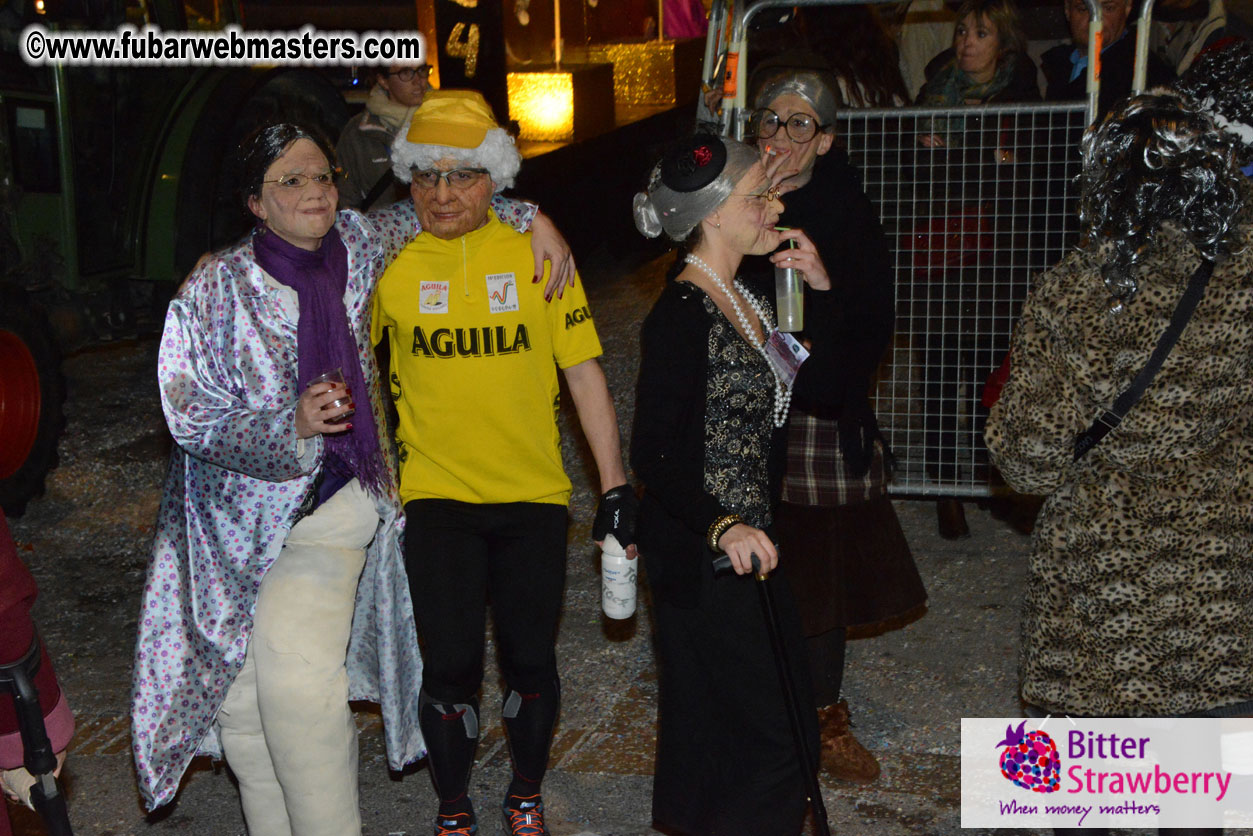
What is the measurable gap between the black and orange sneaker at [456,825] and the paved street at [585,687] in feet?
0.87

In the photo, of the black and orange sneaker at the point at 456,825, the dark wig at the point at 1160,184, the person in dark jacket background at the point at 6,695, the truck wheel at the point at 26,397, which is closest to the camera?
the person in dark jacket background at the point at 6,695

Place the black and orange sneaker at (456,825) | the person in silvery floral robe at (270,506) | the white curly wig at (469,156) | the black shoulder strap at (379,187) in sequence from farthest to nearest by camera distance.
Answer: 1. the black shoulder strap at (379,187)
2. the black and orange sneaker at (456,825)
3. the white curly wig at (469,156)
4. the person in silvery floral robe at (270,506)

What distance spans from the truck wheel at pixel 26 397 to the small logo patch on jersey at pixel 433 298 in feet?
13.7

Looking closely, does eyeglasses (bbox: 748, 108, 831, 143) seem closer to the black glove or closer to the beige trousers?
the black glove

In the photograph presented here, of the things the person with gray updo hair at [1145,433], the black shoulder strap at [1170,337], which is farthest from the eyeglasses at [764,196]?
the black shoulder strap at [1170,337]

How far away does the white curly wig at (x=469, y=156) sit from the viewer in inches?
146

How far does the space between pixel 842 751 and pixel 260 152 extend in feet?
8.46

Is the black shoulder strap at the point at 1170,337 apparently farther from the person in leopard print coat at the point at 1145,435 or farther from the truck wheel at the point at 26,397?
the truck wheel at the point at 26,397

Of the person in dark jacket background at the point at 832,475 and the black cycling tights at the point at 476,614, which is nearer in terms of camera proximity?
the black cycling tights at the point at 476,614

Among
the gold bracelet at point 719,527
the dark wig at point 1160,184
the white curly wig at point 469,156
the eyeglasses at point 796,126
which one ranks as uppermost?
the eyeglasses at point 796,126

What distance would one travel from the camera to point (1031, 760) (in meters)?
3.90

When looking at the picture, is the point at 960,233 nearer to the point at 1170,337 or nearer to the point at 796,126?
the point at 796,126

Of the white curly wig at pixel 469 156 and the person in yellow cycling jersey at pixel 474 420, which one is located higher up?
the white curly wig at pixel 469 156

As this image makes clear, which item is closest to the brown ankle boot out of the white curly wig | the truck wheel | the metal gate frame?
the white curly wig
